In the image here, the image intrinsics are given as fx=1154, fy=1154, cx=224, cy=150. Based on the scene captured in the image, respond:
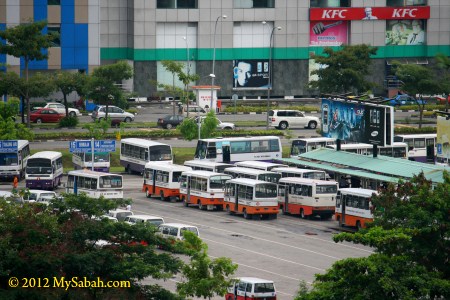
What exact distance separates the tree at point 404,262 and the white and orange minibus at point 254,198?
21693 millimetres

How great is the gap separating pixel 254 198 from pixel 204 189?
4325 mm

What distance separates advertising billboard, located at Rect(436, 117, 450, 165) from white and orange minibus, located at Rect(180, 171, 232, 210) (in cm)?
1430

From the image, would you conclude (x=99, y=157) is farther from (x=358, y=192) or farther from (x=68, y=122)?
(x=358, y=192)

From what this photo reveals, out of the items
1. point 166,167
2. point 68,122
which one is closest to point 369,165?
point 166,167

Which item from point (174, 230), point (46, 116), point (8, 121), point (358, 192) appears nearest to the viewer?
point (174, 230)

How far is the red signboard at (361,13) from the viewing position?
122 m

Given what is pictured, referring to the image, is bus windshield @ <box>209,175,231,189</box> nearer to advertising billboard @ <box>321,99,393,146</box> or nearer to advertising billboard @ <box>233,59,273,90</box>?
advertising billboard @ <box>321,99,393,146</box>

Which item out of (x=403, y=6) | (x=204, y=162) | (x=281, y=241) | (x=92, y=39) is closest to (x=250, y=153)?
(x=204, y=162)

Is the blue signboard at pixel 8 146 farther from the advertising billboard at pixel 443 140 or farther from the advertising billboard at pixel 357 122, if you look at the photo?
the advertising billboard at pixel 443 140

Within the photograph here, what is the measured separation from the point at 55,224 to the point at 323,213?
86.4 ft

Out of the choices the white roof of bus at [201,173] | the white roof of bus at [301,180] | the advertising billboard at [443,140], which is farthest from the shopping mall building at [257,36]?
the white roof of bus at [301,180]

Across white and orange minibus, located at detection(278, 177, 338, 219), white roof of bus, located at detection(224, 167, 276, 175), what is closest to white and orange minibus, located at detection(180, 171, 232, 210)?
white roof of bus, located at detection(224, 167, 276, 175)

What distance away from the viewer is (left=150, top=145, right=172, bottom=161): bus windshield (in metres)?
77.1

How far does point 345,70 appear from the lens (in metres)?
102
